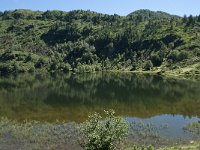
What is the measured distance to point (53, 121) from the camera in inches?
3794

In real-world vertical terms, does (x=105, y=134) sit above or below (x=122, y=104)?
above

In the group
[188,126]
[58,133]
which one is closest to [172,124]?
[188,126]

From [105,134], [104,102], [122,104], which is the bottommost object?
[104,102]

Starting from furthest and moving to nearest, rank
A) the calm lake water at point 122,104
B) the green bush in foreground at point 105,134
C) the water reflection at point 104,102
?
the water reflection at point 104,102, the calm lake water at point 122,104, the green bush in foreground at point 105,134

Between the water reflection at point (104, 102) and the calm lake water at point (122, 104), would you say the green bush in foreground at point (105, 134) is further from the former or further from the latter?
the water reflection at point (104, 102)

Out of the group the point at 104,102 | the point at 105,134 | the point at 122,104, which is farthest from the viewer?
the point at 104,102

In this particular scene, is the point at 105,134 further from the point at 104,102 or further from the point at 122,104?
the point at 104,102

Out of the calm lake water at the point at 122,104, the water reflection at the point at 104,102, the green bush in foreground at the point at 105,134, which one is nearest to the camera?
the green bush in foreground at the point at 105,134

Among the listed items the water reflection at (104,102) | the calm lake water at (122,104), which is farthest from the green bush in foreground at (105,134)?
the water reflection at (104,102)

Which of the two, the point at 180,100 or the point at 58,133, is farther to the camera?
the point at 180,100

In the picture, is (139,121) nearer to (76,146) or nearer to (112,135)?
(76,146)

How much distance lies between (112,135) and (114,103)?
276 ft

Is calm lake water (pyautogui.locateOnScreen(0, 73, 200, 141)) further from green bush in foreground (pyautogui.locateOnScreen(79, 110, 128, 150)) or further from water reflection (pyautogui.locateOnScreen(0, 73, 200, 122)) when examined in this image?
green bush in foreground (pyautogui.locateOnScreen(79, 110, 128, 150))

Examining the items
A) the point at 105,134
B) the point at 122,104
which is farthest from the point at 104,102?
the point at 105,134
